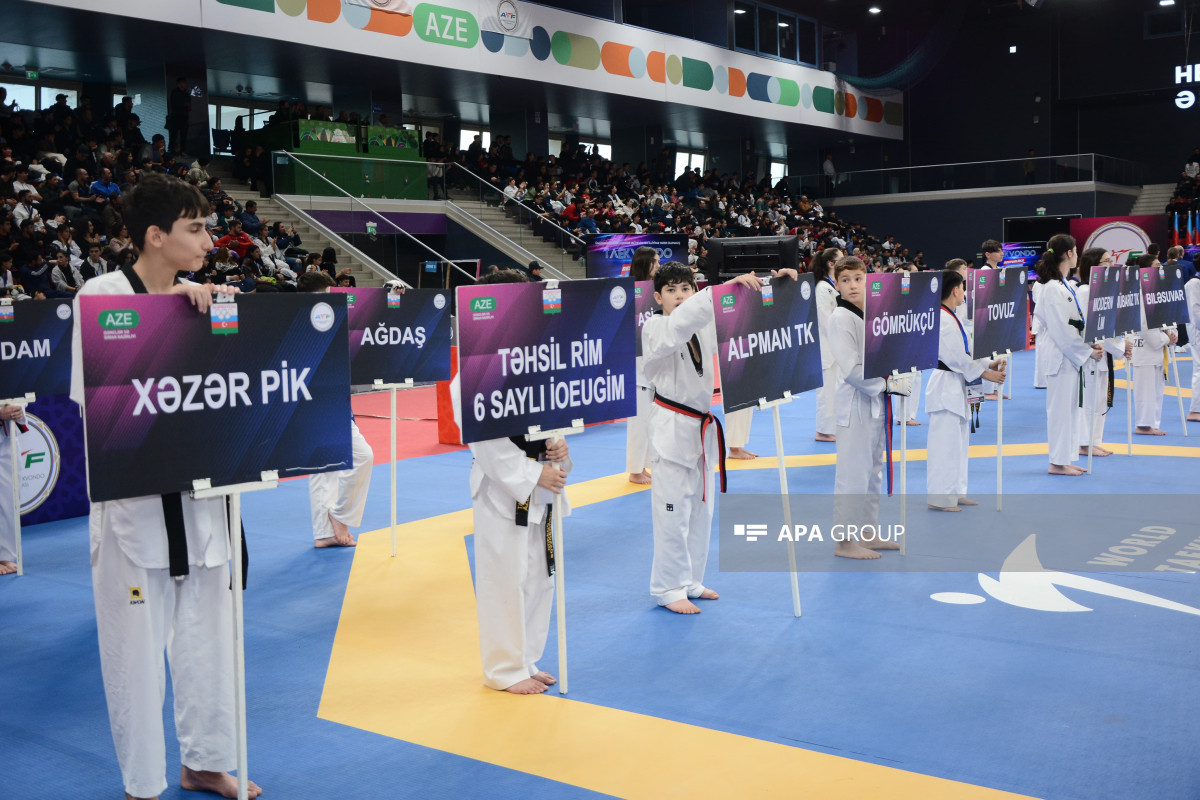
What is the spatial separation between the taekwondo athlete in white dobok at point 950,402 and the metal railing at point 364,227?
441 inches

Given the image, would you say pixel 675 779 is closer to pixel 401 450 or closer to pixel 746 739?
pixel 746 739

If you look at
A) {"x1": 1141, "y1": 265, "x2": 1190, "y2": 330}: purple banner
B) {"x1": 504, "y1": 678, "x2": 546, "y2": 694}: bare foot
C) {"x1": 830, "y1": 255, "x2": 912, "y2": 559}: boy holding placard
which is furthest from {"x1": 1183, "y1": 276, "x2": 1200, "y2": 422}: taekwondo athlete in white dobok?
{"x1": 504, "y1": 678, "x2": 546, "y2": 694}: bare foot

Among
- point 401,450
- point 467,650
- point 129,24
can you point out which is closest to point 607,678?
point 467,650

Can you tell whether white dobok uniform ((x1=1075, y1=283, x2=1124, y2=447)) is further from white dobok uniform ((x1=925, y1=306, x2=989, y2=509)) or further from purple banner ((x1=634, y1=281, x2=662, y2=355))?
purple banner ((x1=634, y1=281, x2=662, y2=355))

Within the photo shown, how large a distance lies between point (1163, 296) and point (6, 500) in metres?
10.0

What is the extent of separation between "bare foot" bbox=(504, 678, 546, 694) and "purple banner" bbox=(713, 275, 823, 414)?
146 cm

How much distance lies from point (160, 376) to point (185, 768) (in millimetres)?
1402

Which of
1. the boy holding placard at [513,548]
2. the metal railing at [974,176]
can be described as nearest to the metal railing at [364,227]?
the boy holding placard at [513,548]

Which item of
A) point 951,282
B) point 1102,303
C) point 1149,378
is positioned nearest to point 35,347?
point 951,282

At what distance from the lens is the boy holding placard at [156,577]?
2.94 meters

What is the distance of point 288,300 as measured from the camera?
120 inches

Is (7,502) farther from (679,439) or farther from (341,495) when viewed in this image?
(679,439)

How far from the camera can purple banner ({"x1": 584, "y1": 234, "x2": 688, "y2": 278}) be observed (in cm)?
1778

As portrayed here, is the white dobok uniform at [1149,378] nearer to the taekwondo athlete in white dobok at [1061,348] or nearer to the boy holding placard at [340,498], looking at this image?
the taekwondo athlete in white dobok at [1061,348]
